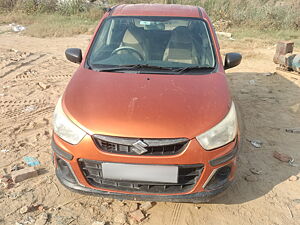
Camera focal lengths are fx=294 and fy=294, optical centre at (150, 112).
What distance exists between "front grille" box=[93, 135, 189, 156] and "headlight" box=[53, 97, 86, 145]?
0.49 feet

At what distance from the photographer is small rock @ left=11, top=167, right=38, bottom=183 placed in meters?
3.01

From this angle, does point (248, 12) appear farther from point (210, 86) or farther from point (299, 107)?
point (210, 86)

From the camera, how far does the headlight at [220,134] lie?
2.25 metres

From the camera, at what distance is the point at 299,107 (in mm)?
5160

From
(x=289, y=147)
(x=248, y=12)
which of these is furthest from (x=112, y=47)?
(x=248, y=12)

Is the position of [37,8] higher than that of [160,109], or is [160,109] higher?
[160,109]

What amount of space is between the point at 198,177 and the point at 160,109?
62 centimetres

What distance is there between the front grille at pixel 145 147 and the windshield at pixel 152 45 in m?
1.03

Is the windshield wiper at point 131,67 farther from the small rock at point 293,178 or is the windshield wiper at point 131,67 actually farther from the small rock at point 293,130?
the small rock at point 293,130

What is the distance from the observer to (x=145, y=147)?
2176 millimetres

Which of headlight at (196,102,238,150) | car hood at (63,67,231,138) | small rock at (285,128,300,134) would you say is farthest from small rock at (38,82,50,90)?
small rock at (285,128,300,134)

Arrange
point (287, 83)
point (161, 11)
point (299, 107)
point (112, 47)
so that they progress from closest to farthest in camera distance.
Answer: point (112, 47) < point (161, 11) < point (299, 107) < point (287, 83)

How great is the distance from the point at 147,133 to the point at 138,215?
2.82ft

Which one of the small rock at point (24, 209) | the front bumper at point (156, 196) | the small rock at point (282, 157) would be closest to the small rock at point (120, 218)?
the front bumper at point (156, 196)
